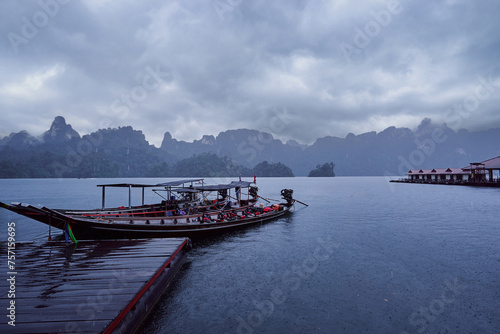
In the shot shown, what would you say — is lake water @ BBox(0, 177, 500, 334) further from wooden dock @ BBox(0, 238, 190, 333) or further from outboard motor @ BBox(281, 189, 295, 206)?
outboard motor @ BBox(281, 189, 295, 206)

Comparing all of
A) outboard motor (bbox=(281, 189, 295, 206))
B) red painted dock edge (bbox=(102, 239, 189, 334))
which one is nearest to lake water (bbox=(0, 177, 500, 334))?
red painted dock edge (bbox=(102, 239, 189, 334))

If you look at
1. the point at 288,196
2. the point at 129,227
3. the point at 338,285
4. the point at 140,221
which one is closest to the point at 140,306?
the point at 338,285

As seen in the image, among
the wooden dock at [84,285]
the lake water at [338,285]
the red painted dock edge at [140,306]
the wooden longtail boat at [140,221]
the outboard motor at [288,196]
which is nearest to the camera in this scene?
the wooden dock at [84,285]

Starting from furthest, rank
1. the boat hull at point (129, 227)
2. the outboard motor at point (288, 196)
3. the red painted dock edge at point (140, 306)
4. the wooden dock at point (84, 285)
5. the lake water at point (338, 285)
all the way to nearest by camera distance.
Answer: the outboard motor at point (288, 196) < the boat hull at point (129, 227) < the lake water at point (338, 285) < the red painted dock edge at point (140, 306) < the wooden dock at point (84, 285)

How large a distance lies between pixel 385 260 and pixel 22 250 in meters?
23.0

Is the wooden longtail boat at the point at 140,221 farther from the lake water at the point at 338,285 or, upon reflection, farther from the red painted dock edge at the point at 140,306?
the red painted dock edge at the point at 140,306

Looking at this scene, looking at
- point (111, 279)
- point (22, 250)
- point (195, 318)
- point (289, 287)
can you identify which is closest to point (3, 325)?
point (111, 279)

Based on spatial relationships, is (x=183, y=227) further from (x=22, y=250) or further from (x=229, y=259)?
(x=22, y=250)

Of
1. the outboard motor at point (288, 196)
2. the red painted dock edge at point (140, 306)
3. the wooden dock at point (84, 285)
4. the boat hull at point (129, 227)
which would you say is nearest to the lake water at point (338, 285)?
the red painted dock edge at point (140, 306)

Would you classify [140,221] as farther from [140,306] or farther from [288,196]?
[288,196]

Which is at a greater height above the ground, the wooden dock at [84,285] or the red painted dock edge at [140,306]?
the wooden dock at [84,285]

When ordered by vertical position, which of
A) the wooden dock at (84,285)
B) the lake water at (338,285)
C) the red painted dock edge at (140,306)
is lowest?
the lake water at (338,285)

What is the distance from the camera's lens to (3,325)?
6.42 meters

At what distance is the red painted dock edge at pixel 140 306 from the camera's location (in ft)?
24.9
